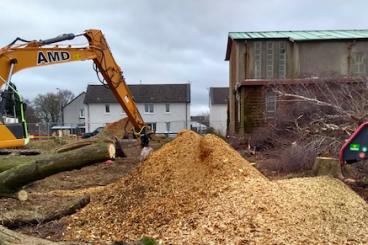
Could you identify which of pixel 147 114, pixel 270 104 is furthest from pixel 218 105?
pixel 270 104

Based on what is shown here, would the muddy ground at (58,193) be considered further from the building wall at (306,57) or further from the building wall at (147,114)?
the building wall at (147,114)

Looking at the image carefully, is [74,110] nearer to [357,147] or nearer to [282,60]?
[282,60]

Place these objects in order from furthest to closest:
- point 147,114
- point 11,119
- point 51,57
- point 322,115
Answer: point 147,114
point 322,115
point 51,57
point 11,119

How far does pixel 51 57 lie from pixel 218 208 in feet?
18.5

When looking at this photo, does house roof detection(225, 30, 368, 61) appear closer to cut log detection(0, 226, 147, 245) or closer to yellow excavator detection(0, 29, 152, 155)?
yellow excavator detection(0, 29, 152, 155)

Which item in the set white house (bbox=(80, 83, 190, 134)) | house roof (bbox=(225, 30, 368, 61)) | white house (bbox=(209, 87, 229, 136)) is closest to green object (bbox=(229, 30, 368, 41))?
house roof (bbox=(225, 30, 368, 61))

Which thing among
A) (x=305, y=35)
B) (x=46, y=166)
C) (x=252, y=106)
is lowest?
(x=46, y=166)

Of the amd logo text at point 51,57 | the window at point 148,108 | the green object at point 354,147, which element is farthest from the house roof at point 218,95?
the green object at point 354,147

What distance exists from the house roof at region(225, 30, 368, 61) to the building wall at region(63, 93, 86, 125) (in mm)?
31469

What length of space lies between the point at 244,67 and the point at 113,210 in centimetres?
1288

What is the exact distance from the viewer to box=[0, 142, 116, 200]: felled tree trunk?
4.86 m

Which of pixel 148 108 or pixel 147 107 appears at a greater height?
pixel 147 107

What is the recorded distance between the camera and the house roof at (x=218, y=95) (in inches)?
1698

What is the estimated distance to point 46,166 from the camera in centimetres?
499
